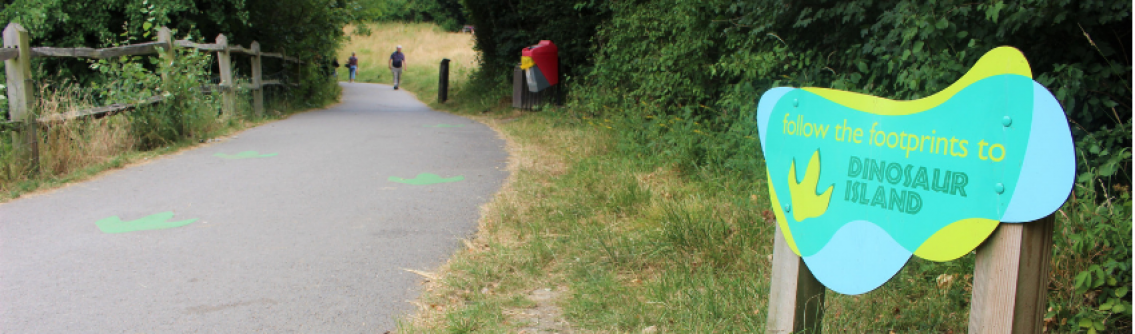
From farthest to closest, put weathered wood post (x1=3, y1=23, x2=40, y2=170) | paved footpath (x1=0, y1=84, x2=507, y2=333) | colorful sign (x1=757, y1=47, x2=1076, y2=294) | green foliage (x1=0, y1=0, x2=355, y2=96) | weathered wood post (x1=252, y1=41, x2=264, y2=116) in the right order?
1. weathered wood post (x1=252, y1=41, x2=264, y2=116)
2. green foliage (x1=0, y1=0, x2=355, y2=96)
3. weathered wood post (x1=3, y1=23, x2=40, y2=170)
4. paved footpath (x1=0, y1=84, x2=507, y2=333)
5. colorful sign (x1=757, y1=47, x2=1076, y2=294)

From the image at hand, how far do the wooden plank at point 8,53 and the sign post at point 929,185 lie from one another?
7.05m

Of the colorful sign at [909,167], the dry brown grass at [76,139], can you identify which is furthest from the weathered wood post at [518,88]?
the colorful sign at [909,167]

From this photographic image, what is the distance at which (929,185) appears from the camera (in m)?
2.11

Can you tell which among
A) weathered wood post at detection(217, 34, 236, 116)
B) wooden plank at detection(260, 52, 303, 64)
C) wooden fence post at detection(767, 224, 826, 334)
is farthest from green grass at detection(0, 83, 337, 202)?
wooden plank at detection(260, 52, 303, 64)

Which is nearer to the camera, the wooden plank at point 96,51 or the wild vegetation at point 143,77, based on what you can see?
the wild vegetation at point 143,77

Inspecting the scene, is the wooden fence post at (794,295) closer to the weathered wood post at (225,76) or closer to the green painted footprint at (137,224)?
the green painted footprint at (137,224)

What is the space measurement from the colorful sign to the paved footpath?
194cm

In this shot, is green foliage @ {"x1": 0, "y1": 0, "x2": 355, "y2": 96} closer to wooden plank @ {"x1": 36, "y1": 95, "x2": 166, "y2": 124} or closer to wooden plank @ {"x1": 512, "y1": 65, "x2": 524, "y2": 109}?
wooden plank @ {"x1": 36, "y1": 95, "x2": 166, "y2": 124}

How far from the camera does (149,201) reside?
5.98 metres

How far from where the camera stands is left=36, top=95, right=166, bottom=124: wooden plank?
7178mm

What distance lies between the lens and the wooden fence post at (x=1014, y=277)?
194 cm

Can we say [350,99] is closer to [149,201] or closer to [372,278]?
[149,201]

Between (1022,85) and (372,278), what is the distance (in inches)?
128

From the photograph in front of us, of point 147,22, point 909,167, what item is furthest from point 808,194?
point 147,22
